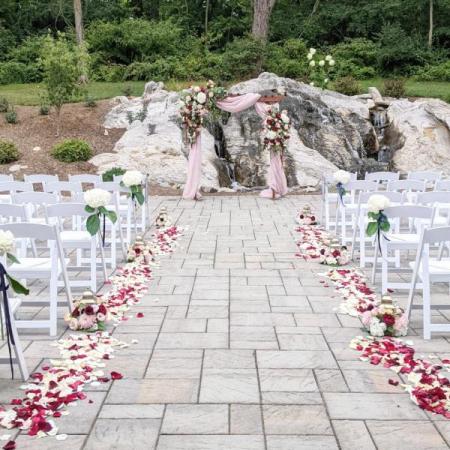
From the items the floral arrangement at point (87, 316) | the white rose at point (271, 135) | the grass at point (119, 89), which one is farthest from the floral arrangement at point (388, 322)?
the grass at point (119, 89)

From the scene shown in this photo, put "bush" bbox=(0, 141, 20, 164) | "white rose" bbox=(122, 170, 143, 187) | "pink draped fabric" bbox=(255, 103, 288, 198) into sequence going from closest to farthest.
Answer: "white rose" bbox=(122, 170, 143, 187), "pink draped fabric" bbox=(255, 103, 288, 198), "bush" bbox=(0, 141, 20, 164)

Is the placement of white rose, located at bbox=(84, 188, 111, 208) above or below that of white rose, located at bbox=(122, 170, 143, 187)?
above

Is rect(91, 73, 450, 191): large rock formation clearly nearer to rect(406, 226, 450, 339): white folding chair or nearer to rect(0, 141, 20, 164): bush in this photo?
rect(0, 141, 20, 164): bush

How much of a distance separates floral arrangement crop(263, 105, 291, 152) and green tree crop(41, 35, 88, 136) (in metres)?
6.17

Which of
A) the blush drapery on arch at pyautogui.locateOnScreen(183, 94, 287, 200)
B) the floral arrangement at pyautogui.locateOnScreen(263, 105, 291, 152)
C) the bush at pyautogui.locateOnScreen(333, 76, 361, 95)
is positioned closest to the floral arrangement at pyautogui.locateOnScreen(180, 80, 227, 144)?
the blush drapery on arch at pyautogui.locateOnScreen(183, 94, 287, 200)

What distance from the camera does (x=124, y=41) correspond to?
981 inches

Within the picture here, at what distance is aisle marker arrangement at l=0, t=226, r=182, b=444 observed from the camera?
302cm

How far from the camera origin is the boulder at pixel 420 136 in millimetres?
16047

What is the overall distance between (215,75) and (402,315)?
1801 cm

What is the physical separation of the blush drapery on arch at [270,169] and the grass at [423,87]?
29.7 feet

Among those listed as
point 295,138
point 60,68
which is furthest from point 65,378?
point 60,68

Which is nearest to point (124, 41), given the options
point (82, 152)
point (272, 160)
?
point (82, 152)

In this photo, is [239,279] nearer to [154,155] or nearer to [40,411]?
[40,411]

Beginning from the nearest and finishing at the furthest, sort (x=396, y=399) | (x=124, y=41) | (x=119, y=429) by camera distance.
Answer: (x=119, y=429) → (x=396, y=399) → (x=124, y=41)
